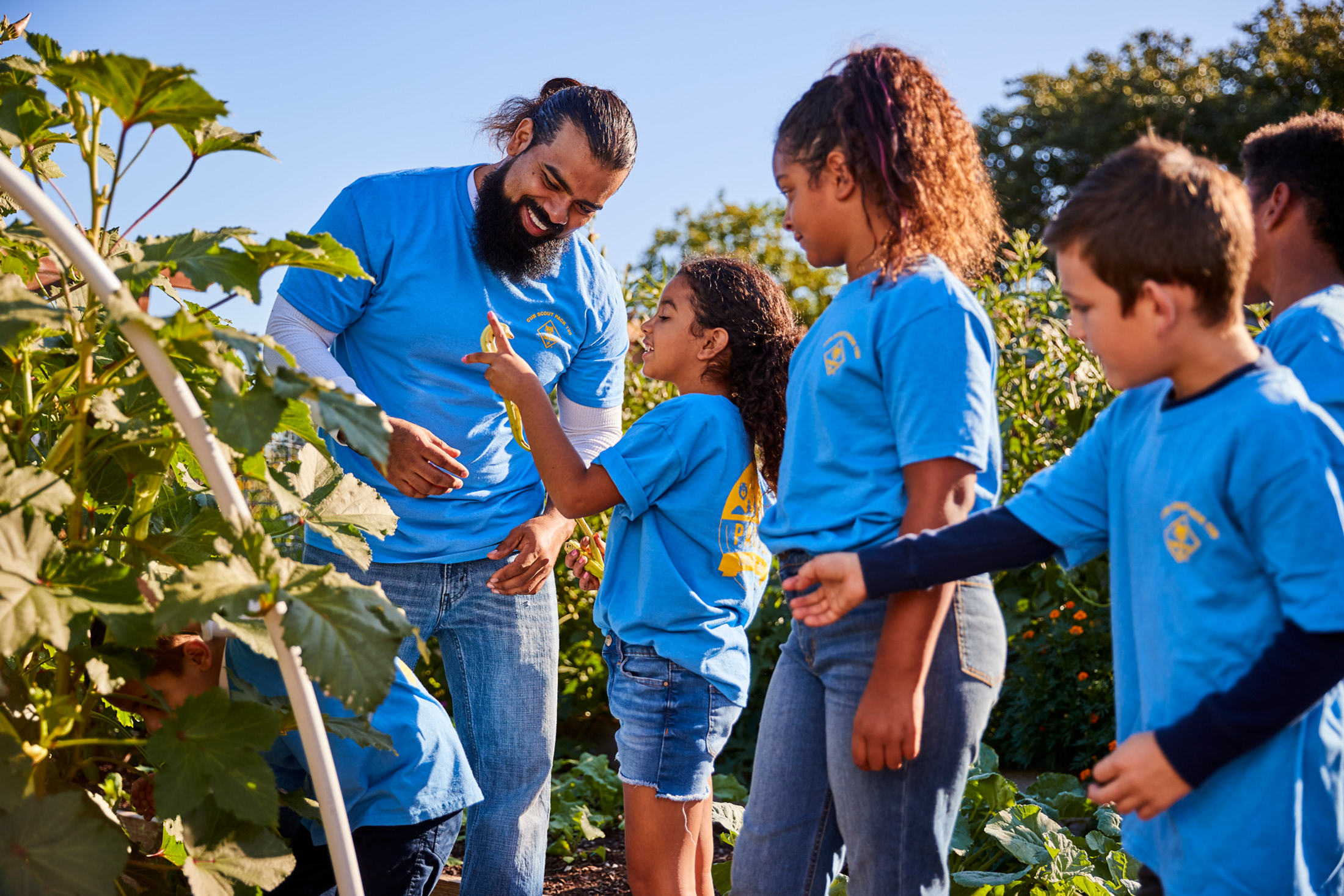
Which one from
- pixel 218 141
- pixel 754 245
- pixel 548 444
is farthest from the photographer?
pixel 754 245

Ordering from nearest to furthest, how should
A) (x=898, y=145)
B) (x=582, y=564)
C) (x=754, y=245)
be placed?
(x=898, y=145), (x=582, y=564), (x=754, y=245)

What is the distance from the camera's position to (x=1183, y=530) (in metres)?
1.28

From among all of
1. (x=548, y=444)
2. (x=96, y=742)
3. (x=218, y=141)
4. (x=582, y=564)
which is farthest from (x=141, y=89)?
(x=582, y=564)

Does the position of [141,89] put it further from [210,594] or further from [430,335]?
[430,335]

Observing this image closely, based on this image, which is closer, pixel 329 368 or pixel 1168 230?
pixel 1168 230

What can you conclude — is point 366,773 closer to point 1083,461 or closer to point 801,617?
point 801,617

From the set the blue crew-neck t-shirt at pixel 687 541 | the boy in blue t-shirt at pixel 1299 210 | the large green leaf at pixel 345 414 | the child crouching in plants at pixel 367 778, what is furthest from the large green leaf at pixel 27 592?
Answer: the boy in blue t-shirt at pixel 1299 210

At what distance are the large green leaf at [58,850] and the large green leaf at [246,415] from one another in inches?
19.7

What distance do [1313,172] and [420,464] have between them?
171 cm

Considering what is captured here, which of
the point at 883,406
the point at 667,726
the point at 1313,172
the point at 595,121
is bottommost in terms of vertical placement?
the point at 667,726

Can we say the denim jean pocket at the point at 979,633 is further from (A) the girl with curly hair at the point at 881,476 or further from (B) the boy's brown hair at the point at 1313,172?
(B) the boy's brown hair at the point at 1313,172

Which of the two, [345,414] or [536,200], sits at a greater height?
[536,200]

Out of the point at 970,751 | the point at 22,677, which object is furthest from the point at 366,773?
the point at 970,751

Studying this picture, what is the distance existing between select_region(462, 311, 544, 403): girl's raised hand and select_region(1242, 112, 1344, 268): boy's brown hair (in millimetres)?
1376
